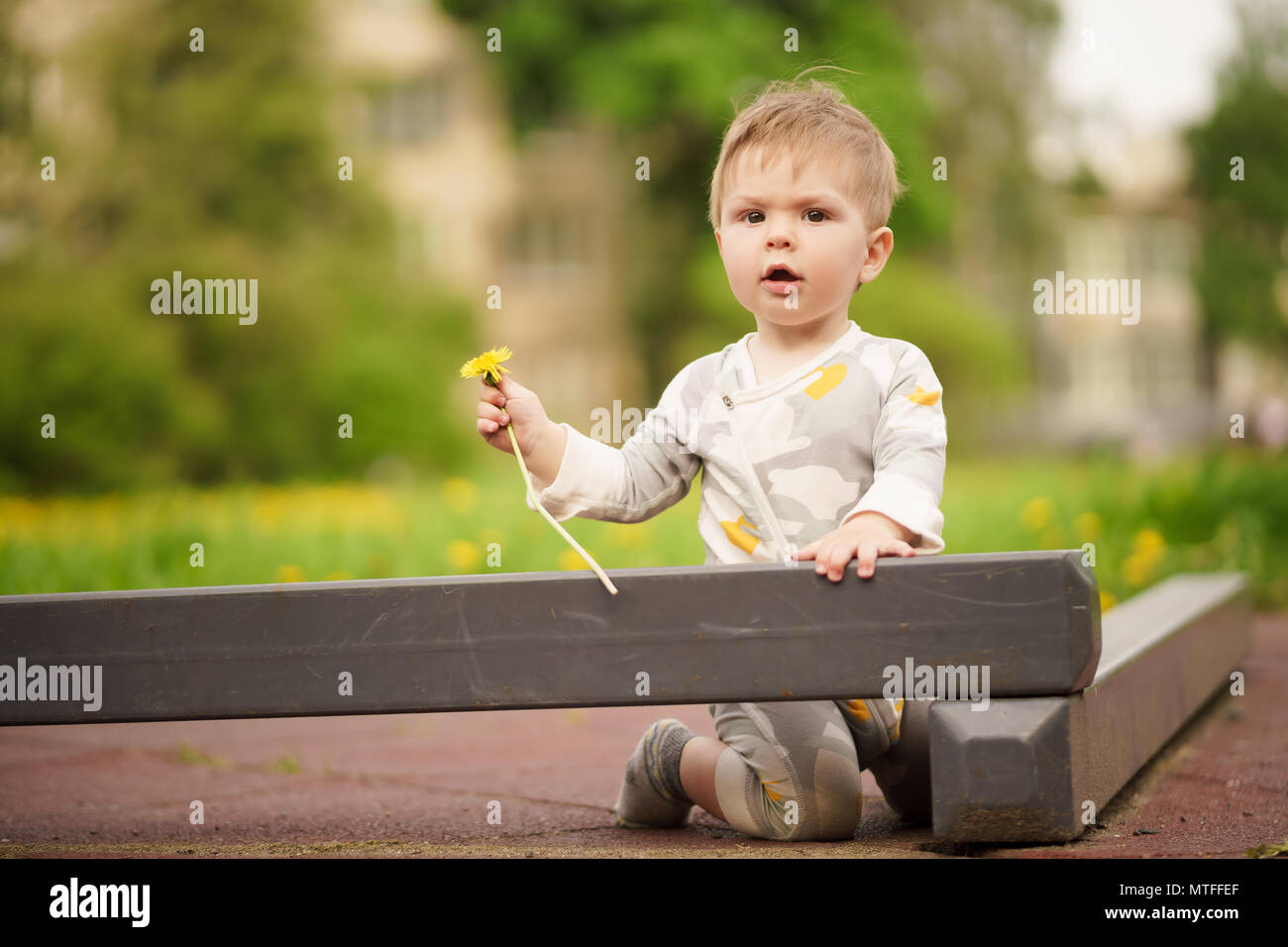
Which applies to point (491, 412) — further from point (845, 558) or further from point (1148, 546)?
point (1148, 546)

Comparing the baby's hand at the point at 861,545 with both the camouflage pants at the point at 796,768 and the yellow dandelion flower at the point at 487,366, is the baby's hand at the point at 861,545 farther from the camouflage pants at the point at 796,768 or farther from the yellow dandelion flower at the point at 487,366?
the yellow dandelion flower at the point at 487,366

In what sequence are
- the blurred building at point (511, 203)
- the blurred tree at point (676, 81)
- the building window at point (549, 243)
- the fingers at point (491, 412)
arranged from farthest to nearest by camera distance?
1. the building window at point (549, 243)
2. the blurred building at point (511, 203)
3. the blurred tree at point (676, 81)
4. the fingers at point (491, 412)

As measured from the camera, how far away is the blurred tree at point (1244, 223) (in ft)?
89.8

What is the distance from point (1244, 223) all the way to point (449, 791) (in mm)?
30013

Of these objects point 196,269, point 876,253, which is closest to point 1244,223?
point 196,269

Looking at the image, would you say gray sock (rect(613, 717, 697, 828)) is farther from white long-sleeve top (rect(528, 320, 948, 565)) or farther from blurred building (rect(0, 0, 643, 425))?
blurred building (rect(0, 0, 643, 425))

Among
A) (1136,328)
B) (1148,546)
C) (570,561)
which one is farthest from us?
(1136,328)

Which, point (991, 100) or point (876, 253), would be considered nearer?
point (876, 253)

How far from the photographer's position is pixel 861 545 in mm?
2049

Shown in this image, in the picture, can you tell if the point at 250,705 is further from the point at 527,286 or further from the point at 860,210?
the point at 527,286

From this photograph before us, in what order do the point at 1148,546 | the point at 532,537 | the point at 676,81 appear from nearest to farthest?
the point at 1148,546
the point at 532,537
the point at 676,81

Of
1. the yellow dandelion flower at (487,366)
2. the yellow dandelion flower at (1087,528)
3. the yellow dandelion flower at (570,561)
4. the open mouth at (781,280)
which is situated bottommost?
the yellow dandelion flower at (570,561)

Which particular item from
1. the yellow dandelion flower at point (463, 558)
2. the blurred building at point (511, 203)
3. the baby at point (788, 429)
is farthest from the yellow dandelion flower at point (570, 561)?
the blurred building at point (511, 203)

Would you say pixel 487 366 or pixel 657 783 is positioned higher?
pixel 487 366
